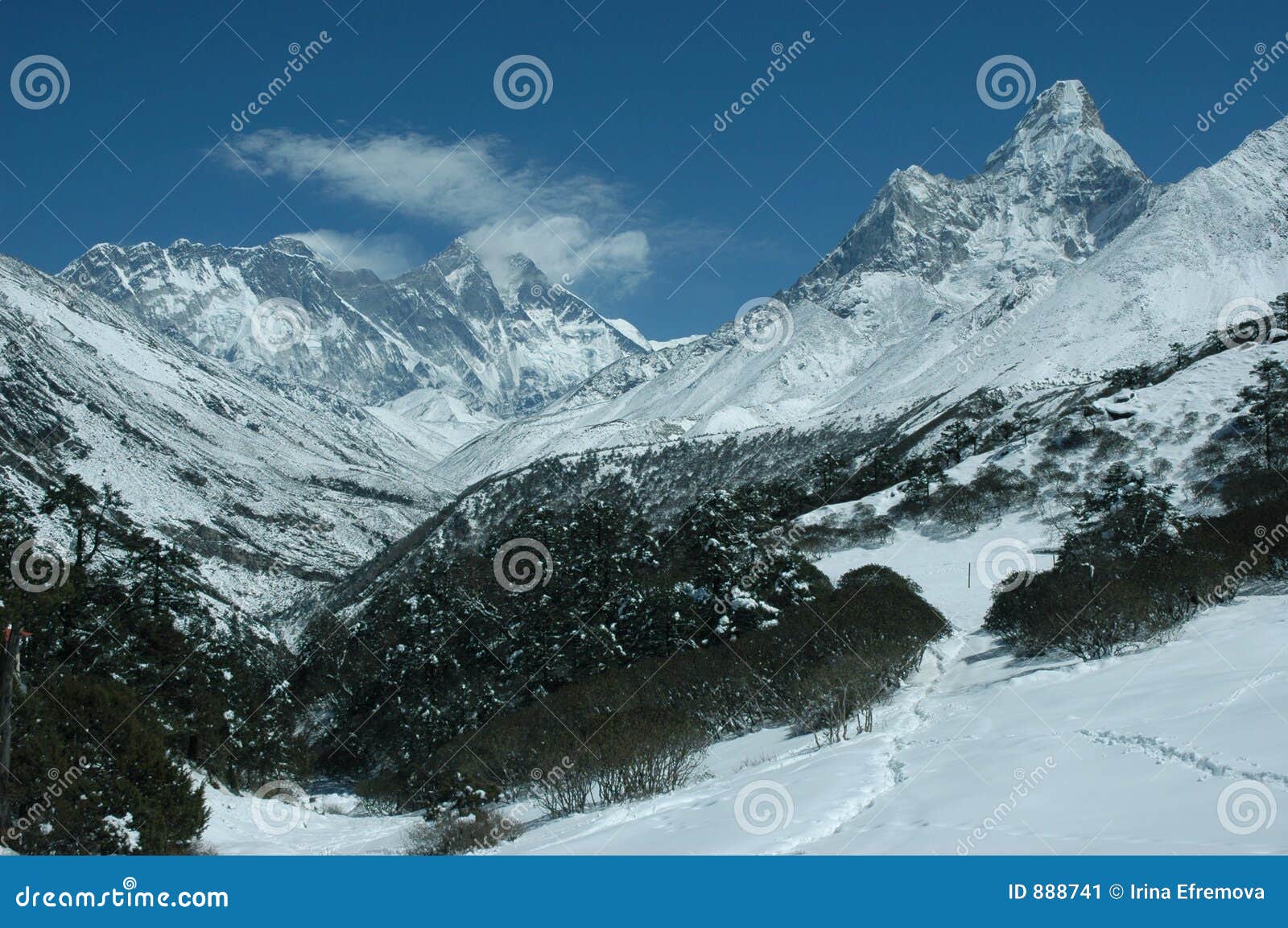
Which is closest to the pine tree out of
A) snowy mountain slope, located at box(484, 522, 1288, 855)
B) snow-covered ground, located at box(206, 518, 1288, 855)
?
snow-covered ground, located at box(206, 518, 1288, 855)

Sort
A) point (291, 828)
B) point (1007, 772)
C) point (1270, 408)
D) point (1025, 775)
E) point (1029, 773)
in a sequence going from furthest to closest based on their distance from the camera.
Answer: point (1270, 408) → point (291, 828) → point (1007, 772) → point (1029, 773) → point (1025, 775)

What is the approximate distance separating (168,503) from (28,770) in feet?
535

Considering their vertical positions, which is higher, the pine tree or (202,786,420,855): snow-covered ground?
the pine tree

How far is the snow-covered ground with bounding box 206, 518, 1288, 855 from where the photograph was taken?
430 inches

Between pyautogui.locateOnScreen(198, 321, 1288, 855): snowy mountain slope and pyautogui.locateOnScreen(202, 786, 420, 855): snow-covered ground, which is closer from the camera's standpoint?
pyautogui.locateOnScreen(198, 321, 1288, 855): snowy mountain slope

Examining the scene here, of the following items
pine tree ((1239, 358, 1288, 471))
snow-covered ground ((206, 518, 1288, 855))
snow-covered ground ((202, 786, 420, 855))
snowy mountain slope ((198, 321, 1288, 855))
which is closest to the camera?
snow-covered ground ((206, 518, 1288, 855))

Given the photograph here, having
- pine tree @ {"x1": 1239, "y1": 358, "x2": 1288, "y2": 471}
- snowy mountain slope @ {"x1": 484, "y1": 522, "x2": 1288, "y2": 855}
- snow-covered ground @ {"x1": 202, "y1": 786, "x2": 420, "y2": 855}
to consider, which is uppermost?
pine tree @ {"x1": 1239, "y1": 358, "x2": 1288, "y2": 471}

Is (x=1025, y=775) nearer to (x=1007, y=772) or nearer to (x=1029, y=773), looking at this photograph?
(x=1029, y=773)

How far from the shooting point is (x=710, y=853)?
11688 millimetres

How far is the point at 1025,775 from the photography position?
1373 cm

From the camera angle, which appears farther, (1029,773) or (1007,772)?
(1007,772)

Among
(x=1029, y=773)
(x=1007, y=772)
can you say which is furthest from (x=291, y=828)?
(x=1029, y=773)

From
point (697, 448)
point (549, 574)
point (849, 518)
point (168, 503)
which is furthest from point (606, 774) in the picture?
point (168, 503)

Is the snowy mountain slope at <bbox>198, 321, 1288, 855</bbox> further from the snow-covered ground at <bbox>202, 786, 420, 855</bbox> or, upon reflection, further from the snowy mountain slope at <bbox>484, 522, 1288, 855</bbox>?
the snow-covered ground at <bbox>202, 786, 420, 855</bbox>
